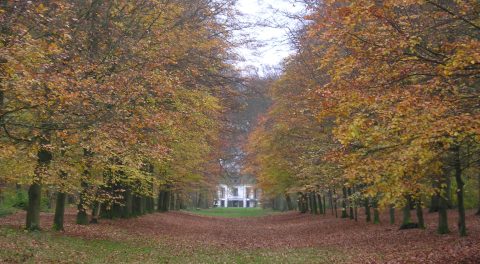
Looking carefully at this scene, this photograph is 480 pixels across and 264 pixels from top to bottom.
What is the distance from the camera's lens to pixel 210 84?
936 inches

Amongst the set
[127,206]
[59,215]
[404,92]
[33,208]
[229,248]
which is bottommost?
[229,248]

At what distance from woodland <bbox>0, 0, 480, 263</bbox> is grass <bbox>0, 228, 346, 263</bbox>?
0.10 meters

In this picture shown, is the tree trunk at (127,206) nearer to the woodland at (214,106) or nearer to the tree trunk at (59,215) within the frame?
the woodland at (214,106)

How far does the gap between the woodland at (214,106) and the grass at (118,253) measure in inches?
3.7

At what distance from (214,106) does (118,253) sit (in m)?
8.53

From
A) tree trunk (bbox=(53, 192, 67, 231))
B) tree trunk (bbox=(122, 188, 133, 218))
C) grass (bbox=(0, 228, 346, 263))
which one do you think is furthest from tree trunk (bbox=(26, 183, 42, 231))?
tree trunk (bbox=(122, 188, 133, 218))

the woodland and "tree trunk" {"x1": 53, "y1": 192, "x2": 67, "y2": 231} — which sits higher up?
the woodland

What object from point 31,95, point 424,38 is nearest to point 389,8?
point 424,38

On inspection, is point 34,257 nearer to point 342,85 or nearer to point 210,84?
point 342,85

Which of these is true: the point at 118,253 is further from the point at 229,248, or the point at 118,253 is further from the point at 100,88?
the point at 100,88

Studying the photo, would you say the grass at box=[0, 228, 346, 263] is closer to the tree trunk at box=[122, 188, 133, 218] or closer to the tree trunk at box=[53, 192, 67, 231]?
the tree trunk at box=[53, 192, 67, 231]

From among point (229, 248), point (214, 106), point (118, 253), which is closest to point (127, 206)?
point (214, 106)

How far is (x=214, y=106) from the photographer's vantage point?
22125 mm

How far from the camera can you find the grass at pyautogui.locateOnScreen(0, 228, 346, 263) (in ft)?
43.3
